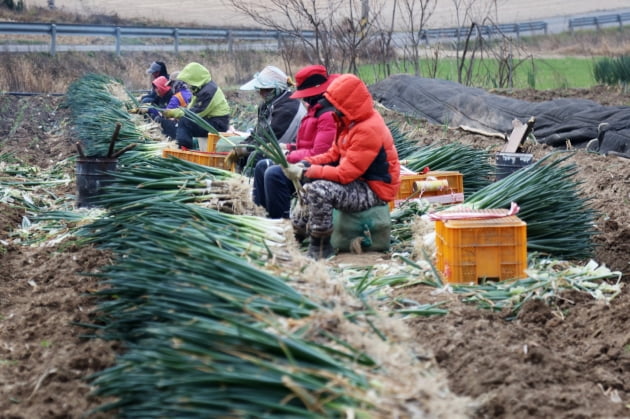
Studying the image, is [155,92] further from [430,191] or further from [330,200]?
[330,200]

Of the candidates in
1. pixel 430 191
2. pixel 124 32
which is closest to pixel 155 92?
pixel 430 191

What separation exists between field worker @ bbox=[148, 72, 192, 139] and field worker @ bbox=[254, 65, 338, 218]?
4.41 metres

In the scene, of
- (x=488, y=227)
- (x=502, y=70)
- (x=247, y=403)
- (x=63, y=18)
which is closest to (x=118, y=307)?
(x=247, y=403)

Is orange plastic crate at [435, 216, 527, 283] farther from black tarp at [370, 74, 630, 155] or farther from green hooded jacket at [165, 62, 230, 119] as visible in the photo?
green hooded jacket at [165, 62, 230, 119]

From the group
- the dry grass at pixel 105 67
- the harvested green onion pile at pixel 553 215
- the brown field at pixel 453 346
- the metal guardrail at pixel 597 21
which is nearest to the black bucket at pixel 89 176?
the brown field at pixel 453 346

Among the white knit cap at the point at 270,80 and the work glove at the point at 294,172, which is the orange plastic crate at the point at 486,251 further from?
the white knit cap at the point at 270,80

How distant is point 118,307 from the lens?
4.08m

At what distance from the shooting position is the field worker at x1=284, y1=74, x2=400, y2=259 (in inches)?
228

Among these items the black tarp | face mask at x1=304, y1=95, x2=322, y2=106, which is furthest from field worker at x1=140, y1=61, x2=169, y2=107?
face mask at x1=304, y1=95, x2=322, y2=106

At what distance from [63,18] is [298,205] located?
20.6 meters

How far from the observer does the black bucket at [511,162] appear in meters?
7.54

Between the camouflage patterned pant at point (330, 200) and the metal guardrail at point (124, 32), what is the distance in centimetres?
1084

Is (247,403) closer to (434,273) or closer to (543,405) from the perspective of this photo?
(543,405)

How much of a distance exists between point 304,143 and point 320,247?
3.39 feet
